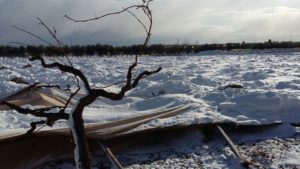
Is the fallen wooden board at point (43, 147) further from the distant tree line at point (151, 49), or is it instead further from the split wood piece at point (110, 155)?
the distant tree line at point (151, 49)

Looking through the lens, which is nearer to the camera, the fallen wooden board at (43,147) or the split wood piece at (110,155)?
the split wood piece at (110,155)

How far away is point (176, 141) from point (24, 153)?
185cm

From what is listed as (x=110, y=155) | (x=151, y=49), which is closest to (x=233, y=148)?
(x=110, y=155)

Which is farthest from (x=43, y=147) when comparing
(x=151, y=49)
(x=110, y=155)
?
(x=151, y=49)

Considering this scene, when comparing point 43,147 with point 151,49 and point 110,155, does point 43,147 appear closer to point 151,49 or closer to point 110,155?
point 110,155

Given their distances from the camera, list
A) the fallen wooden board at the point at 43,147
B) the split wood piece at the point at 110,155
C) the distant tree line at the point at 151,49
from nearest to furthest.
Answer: the split wood piece at the point at 110,155 → the fallen wooden board at the point at 43,147 → the distant tree line at the point at 151,49

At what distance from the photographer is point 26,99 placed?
693cm

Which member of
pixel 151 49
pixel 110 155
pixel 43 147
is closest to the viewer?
pixel 110 155

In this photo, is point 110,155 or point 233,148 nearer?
point 110,155

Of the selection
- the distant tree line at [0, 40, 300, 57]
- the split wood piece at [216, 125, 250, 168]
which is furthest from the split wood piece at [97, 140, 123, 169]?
the distant tree line at [0, 40, 300, 57]

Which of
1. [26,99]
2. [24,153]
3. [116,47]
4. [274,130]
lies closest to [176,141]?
[274,130]

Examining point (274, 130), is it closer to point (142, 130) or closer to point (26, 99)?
point (142, 130)

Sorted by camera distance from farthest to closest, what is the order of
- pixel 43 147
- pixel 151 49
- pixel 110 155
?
pixel 151 49
pixel 43 147
pixel 110 155

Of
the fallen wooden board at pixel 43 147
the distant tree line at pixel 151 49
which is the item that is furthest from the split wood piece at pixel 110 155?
the distant tree line at pixel 151 49
